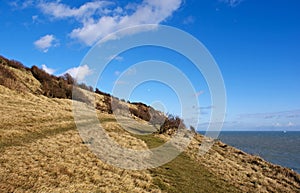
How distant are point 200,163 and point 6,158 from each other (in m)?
16.0

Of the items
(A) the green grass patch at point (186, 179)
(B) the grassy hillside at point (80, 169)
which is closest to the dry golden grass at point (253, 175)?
(B) the grassy hillside at point (80, 169)

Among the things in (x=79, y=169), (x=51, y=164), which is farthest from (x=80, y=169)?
(x=51, y=164)

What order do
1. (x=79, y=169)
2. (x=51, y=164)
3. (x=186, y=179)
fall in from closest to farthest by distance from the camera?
(x=51, y=164)
(x=79, y=169)
(x=186, y=179)

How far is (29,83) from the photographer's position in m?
46.8

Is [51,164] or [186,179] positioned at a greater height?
[186,179]

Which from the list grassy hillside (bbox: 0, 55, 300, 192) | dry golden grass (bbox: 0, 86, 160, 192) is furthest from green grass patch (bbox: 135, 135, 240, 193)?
dry golden grass (bbox: 0, 86, 160, 192)

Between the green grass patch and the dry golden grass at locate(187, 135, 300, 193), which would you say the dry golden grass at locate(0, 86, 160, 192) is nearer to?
the green grass patch

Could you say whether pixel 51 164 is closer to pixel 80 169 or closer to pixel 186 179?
pixel 80 169

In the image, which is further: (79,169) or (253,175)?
(253,175)

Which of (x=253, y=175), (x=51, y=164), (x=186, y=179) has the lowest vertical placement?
(x=51, y=164)

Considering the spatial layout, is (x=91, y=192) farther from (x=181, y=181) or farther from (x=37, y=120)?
(x=37, y=120)

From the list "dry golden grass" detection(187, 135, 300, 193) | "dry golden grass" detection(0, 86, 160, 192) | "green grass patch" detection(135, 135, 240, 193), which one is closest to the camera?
"dry golden grass" detection(0, 86, 160, 192)

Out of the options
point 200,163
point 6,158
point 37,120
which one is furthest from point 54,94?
point 6,158

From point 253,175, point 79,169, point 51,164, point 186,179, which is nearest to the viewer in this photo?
point 51,164
